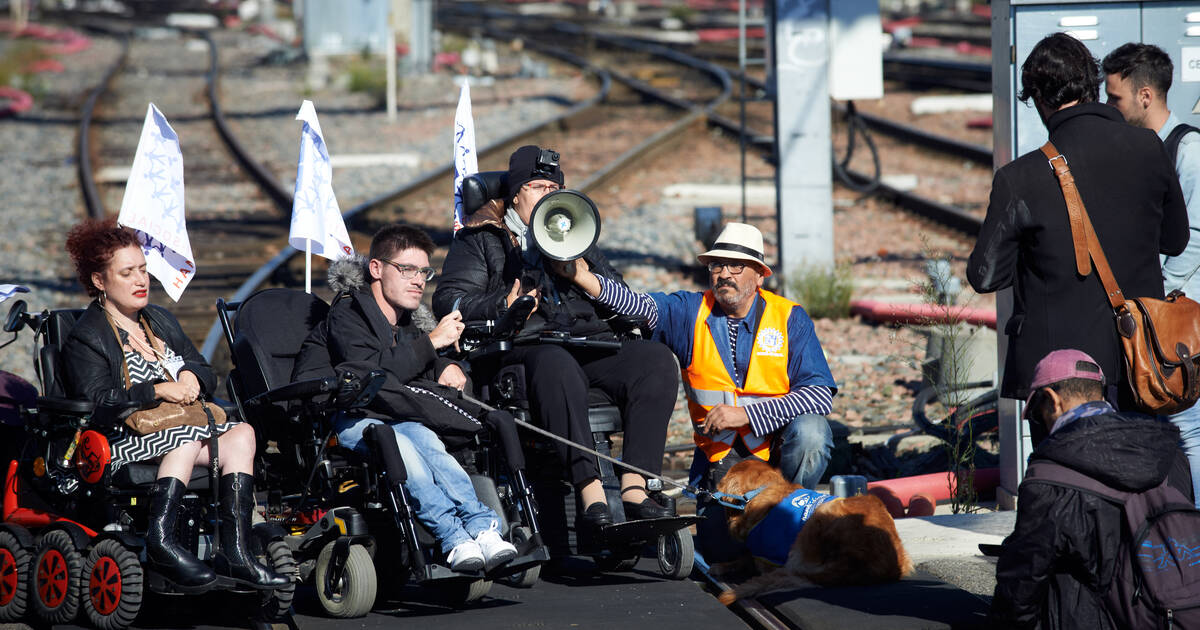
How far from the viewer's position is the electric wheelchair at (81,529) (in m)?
5.20

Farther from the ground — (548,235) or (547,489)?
(548,235)

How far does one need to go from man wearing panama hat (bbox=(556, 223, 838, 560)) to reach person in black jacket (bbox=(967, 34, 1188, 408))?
1.36m

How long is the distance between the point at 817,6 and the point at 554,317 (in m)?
7.48

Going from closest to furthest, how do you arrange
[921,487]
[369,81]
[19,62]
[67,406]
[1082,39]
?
[67,406] < [1082,39] < [921,487] < [369,81] < [19,62]

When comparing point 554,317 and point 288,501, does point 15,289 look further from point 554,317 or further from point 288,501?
point 554,317

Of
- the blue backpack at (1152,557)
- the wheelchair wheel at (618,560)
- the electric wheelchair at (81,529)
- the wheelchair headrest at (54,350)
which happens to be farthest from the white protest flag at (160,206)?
the blue backpack at (1152,557)

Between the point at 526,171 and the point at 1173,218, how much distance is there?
270cm

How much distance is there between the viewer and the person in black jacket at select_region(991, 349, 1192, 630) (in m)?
4.19

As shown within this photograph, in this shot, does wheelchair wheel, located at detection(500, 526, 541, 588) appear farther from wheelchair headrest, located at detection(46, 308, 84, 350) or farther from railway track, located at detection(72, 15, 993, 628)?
wheelchair headrest, located at detection(46, 308, 84, 350)

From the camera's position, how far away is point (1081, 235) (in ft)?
16.0

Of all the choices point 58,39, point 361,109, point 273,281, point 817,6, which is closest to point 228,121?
point 361,109

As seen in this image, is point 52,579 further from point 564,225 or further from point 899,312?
point 899,312

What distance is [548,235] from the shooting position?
6074 mm

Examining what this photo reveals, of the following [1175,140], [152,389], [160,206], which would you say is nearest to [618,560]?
[152,389]
